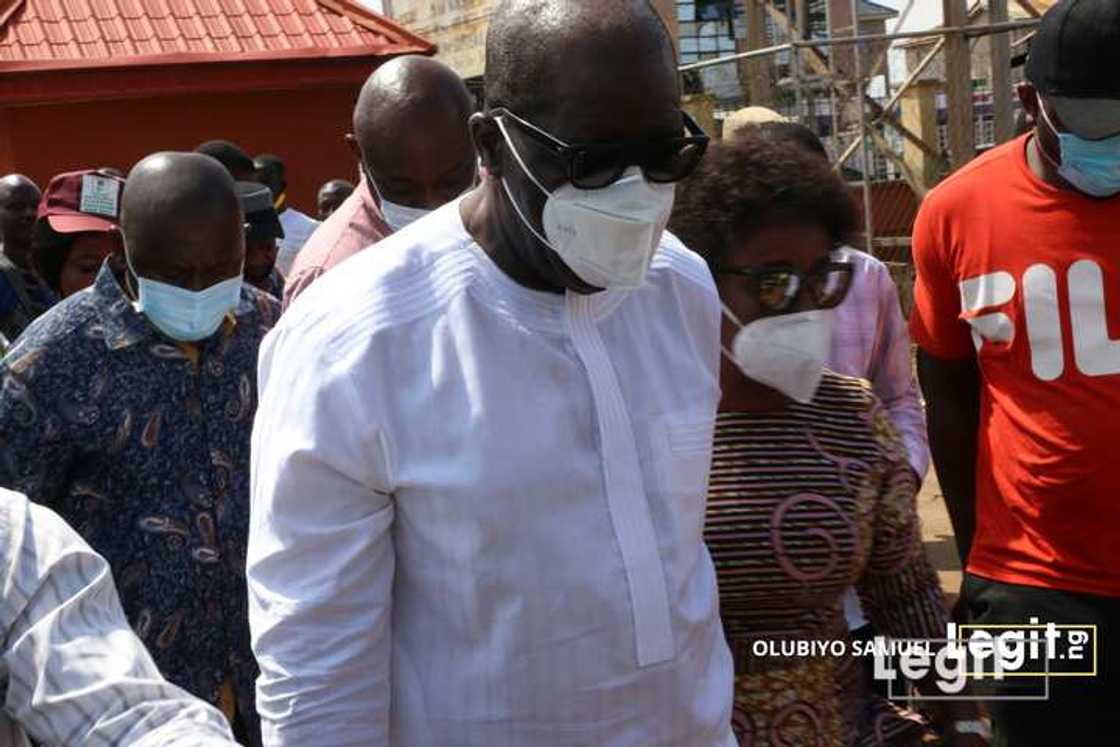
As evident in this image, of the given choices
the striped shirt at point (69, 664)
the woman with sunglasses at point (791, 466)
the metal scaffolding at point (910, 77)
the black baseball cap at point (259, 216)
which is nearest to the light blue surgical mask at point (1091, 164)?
the woman with sunglasses at point (791, 466)

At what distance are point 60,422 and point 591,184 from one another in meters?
1.86

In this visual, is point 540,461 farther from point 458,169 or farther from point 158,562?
point 458,169

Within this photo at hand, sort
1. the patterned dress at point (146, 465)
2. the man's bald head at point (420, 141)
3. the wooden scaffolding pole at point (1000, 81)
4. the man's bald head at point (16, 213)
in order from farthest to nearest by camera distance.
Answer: the wooden scaffolding pole at point (1000, 81)
the man's bald head at point (16, 213)
the man's bald head at point (420, 141)
the patterned dress at point (146, 465)

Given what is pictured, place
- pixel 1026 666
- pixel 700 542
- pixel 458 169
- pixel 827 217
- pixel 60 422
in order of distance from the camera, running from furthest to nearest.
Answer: pixel 458 169, pixel 1026 666, pixel 60 422, pixel 827 217, pixel 700 542

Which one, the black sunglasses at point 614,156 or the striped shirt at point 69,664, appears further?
the black sunglasses at point 614,156

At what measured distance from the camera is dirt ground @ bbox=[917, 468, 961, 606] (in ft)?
28.4

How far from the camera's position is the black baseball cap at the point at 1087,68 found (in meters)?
4.12

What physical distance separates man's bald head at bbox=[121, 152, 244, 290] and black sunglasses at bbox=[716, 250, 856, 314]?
1481 millimetres

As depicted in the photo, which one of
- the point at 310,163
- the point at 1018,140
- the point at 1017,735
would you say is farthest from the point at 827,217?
the point at 310,163

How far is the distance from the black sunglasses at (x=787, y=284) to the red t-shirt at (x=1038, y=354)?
1188mm

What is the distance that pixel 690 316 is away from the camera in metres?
2.73

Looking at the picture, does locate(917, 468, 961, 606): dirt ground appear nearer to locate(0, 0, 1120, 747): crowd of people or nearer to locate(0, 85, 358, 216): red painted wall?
locate(0, 0, 1120, 747): crowd of people

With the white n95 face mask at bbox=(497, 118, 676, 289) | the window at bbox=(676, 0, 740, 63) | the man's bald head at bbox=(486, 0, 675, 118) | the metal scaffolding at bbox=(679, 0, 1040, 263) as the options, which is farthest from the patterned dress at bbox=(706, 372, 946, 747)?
the window at bbox=(676, 0, 740, 63)

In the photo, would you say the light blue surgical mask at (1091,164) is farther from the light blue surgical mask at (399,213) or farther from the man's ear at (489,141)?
the man's ear at (489,141)
